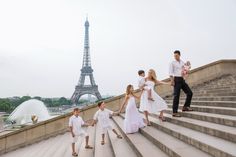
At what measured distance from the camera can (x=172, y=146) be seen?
165 inches

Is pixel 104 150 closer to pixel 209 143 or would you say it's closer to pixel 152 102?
pixel 152 102

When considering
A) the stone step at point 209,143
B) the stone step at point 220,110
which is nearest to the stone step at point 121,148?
the stone step at point 209,143

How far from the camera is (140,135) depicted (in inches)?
241

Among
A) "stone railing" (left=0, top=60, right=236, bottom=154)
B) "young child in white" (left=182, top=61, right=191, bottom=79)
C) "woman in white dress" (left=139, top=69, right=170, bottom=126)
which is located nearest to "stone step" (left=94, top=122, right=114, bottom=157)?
"woman in white dress" (left=139, top=69, right=170, bottom=126)

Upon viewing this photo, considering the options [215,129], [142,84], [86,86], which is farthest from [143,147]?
[86,86]

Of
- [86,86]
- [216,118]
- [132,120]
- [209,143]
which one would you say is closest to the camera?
[209,143]

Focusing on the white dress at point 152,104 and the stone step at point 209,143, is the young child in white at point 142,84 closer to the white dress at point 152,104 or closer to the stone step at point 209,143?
the white dress at point 152,104

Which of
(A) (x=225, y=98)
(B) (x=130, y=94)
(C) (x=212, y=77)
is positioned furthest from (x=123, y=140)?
(C) (x=212, y=77)

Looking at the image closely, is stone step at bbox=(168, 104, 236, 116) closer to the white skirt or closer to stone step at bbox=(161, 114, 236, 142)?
stone step at bbox=(161, 114, 236, 142)

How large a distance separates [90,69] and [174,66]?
71.1m

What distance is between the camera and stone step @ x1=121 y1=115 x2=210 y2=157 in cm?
364

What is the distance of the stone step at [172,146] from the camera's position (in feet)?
11.9

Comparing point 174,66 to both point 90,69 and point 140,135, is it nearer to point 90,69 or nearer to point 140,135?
point 140,135

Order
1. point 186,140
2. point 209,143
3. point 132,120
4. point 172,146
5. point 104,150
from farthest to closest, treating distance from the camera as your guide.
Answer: point 132,120
point 104,150
point 186,140
point 172,146
point 209,143
